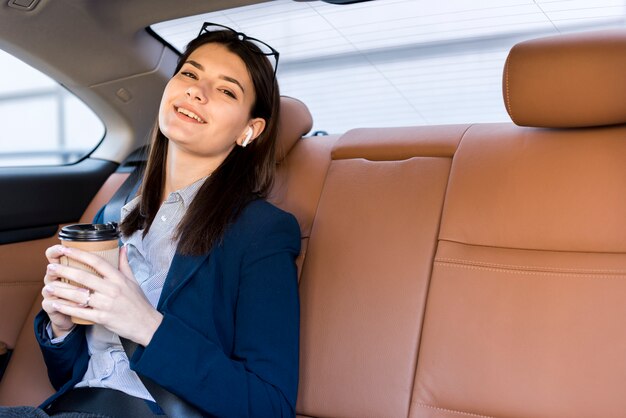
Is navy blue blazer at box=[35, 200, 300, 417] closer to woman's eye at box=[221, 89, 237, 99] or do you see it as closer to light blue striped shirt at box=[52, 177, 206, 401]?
light blue striped shirt at box=[52, 177, 206, 401]

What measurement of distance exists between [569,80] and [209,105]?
0.81m

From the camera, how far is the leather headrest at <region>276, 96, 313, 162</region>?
204 cm

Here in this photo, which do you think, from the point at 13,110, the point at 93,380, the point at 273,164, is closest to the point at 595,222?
the point at 273,164

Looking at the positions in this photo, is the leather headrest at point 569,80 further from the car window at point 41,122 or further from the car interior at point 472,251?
the car window at point 41,122

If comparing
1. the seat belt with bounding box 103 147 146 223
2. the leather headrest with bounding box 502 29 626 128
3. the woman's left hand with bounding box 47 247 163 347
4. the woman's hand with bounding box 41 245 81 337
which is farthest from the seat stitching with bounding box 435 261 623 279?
the seat belt with bounding box 103 147 146 223

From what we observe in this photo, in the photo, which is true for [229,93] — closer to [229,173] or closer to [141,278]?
[229,173]

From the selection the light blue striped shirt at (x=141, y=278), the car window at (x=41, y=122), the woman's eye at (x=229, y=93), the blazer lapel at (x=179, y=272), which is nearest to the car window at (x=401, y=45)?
the car window at (x=41, y=122)

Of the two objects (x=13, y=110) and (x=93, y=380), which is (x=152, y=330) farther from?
(x=13, y=110)

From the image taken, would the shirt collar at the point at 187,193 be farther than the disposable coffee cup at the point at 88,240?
Yes

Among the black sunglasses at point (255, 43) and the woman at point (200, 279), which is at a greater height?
the black sunglasses at point (255, 43)

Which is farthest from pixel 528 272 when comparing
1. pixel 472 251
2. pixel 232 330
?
pixel 232 330

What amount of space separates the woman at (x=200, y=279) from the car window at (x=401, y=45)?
0.50 meters

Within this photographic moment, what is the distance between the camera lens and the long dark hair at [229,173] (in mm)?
1662

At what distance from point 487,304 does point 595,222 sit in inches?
11.4
